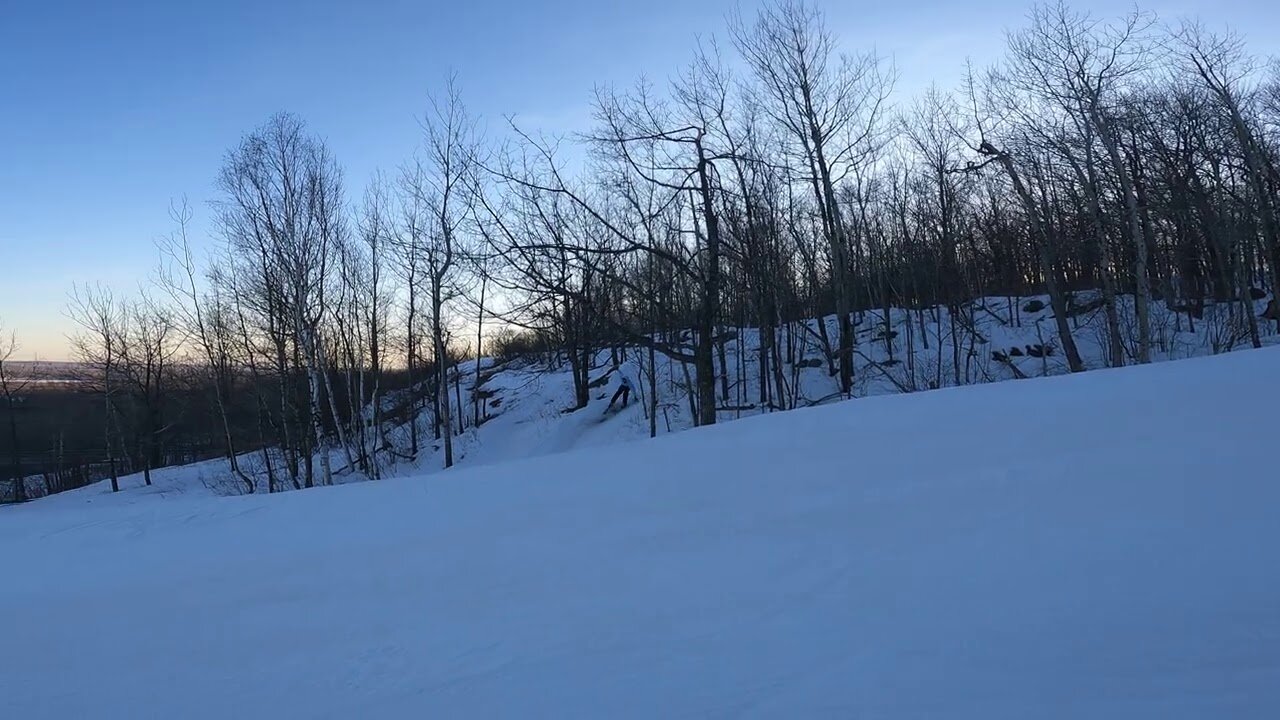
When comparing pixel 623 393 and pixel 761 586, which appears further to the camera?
pixel 623 393

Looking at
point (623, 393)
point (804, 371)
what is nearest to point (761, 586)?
point (804, 371)

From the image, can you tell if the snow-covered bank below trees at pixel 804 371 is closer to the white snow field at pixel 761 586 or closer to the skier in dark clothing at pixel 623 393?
the skier in dark clothing at pixel 623 393

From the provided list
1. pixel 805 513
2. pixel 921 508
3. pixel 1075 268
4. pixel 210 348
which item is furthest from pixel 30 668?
pixel 1075 268

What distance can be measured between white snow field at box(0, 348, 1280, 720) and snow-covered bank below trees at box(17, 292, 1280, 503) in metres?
12.4

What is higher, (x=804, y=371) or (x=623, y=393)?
(x=804, y=371)

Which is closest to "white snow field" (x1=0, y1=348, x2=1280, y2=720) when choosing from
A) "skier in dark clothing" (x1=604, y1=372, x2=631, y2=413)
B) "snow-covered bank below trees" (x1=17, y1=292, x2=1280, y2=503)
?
"snow-covered bank below trees" (x1=17, y1=292, x2=1280, y2=503)

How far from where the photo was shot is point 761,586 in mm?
3580

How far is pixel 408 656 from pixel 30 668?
2192 millimetres

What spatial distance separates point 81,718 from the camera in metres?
3.26

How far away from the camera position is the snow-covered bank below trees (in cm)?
1961

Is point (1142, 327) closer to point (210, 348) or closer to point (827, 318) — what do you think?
point (827, 318)

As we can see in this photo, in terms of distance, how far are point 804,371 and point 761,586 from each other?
59.9 ft

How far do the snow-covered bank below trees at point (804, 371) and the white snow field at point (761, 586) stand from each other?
12.4m

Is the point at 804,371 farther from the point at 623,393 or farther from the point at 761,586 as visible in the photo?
the point at 761,586
